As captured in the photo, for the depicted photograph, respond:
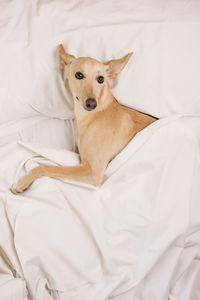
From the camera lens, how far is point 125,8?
2137 mm

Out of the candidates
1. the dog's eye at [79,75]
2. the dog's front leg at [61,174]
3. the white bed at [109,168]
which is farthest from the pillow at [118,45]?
the dog's front leg at [61,174]

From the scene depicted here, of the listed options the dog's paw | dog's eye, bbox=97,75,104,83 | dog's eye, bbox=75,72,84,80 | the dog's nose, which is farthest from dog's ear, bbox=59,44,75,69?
the dog's paw

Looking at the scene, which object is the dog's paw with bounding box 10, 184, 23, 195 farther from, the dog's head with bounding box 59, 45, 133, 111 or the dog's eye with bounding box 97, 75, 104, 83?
the dog's eye with bounding box 97, 75, 104, 83

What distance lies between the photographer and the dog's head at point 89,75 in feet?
6.52

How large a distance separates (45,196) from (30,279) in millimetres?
521

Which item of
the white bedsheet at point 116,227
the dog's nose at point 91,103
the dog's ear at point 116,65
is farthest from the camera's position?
the dog's ear at point 116,65

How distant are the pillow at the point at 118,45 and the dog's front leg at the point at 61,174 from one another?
0.64 meters

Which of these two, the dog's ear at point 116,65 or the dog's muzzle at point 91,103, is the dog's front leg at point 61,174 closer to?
the dog's muzzle at point 91,103

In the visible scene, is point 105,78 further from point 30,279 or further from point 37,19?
point 30,279

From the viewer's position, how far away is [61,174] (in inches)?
78.4

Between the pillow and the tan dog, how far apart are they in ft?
0.38

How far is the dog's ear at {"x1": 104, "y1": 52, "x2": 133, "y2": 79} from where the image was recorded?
2064 mm

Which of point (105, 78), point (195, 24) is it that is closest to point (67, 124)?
point (105, 78)

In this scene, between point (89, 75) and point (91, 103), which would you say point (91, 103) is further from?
point (89, 75)
